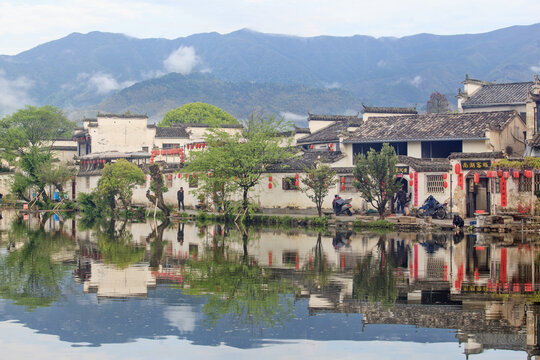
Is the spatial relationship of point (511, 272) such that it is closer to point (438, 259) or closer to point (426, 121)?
point (438, 259)

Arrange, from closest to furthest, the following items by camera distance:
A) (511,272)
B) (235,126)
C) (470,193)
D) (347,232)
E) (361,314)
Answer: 1. (361,314)
2. (511,272)
3. (347,232)
4. (470,193)
5. (235,126)

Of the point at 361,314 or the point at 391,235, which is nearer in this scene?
the point at 361,314

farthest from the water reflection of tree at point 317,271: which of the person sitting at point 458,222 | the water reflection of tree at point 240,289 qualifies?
the person sitting at point 458,222

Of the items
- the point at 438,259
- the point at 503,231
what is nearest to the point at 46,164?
the point at 503,231

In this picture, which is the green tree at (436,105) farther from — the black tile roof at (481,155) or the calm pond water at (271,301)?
the calm pond water at (271,301)

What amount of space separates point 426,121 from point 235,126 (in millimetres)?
23388

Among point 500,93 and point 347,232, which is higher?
point 500,93

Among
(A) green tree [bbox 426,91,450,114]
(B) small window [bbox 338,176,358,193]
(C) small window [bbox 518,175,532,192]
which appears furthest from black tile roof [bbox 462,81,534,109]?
(A) green tree [bbox 426,91,450,114]

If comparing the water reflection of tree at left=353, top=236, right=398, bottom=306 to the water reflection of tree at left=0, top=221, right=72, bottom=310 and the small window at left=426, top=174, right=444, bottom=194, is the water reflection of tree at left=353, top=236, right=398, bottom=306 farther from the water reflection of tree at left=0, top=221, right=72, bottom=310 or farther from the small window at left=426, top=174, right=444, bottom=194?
the small window at left=426, top=174, right=444, bottom=194

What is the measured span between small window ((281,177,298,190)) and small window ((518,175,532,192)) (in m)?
12.9

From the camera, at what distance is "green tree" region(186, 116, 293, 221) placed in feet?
134

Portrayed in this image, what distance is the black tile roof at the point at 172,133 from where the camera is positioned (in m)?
67.9

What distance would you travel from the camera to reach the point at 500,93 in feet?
167

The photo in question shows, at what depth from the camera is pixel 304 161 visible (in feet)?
147
